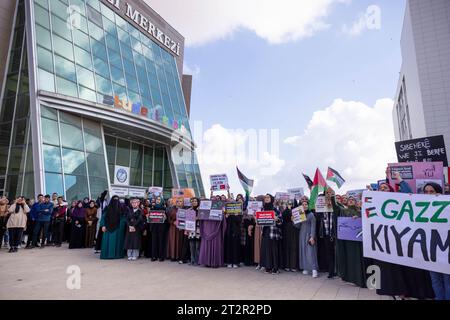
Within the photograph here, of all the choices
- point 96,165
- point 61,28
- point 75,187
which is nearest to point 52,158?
point 75,187

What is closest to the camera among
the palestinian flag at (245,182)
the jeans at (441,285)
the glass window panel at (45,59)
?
the jeans at (441,285)

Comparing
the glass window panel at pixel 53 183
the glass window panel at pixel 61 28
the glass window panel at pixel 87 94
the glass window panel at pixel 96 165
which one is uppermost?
the glass window panel at pixel 61 28

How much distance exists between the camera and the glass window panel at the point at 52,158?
14.6 m

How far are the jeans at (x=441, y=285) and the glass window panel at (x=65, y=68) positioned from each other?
19.6 metres

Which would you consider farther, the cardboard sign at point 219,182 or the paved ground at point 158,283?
the cardboard sign at point 219,182

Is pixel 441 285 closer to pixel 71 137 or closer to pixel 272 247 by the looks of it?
pixel 272 247

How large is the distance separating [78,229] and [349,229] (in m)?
10.3

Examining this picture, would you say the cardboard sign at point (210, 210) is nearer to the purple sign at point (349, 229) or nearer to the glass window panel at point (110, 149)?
the purple sign at point (349, 229)

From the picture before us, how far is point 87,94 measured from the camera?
17953 mm

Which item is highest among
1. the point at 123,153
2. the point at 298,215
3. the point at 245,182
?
the point at 123,153

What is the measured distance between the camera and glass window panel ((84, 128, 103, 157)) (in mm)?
17548

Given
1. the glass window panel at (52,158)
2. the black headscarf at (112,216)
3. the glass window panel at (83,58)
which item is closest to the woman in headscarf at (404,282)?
the black headscarf at (112,216)
